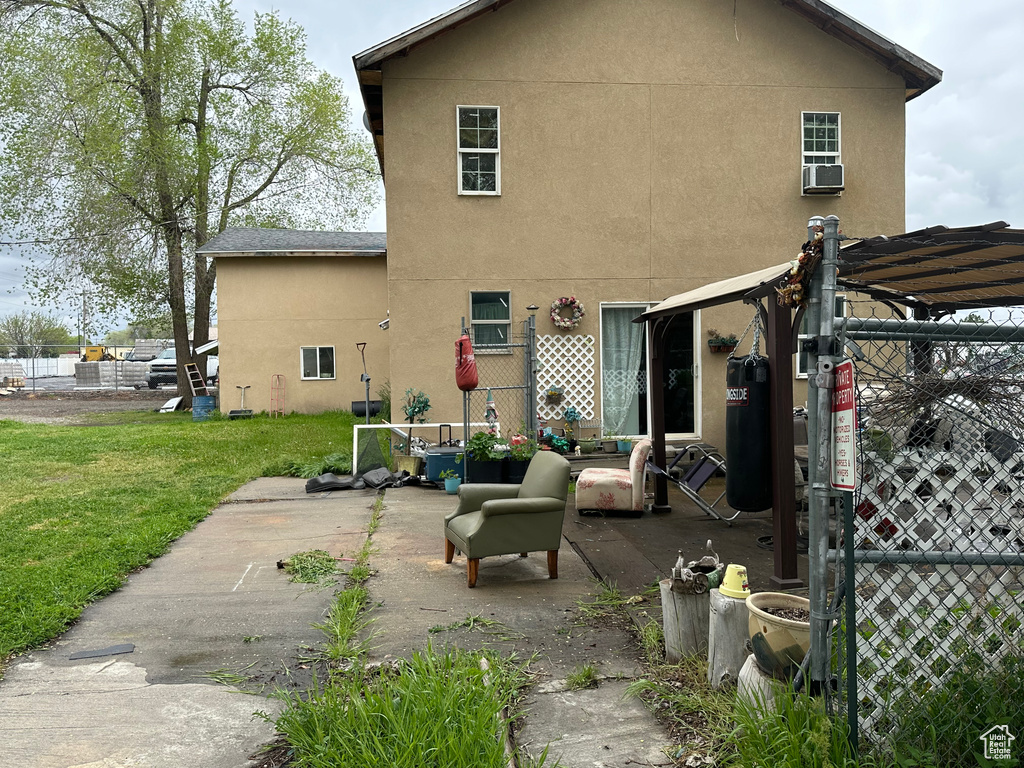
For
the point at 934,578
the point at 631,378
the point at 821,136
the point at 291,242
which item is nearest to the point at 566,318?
the point at 631,378

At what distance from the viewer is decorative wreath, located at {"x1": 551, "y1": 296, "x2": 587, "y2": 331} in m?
11.1

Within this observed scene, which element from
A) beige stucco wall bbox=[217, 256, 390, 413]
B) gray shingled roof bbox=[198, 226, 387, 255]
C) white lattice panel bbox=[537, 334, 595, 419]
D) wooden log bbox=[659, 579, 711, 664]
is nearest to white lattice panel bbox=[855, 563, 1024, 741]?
wooden log bbox=[659, 579, 711, 664]

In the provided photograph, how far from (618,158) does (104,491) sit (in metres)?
8.17

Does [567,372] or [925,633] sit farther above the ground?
[567,372]

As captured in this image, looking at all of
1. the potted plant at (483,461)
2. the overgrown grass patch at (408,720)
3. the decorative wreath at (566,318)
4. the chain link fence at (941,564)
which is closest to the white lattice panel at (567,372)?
the decorative wreath at (566,318)

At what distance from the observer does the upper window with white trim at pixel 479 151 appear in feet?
36.4

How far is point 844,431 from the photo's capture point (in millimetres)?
2578

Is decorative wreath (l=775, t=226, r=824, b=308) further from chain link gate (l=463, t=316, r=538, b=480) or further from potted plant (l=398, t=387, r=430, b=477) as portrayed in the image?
chain link gate (l=463, t=316, r=538, b=480)

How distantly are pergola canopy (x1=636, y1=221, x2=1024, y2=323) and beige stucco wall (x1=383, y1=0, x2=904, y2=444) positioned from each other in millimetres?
3873

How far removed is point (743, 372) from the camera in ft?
17.7

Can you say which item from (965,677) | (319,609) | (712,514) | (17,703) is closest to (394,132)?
(712,514)

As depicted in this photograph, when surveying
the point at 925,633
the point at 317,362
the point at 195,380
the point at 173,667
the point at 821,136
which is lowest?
the point at 173,667

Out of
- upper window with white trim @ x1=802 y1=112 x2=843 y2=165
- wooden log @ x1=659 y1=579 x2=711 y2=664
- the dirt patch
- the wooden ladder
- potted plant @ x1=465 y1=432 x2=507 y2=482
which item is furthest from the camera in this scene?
the wooden ladder

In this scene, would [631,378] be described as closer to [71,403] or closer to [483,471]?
[483,471]
